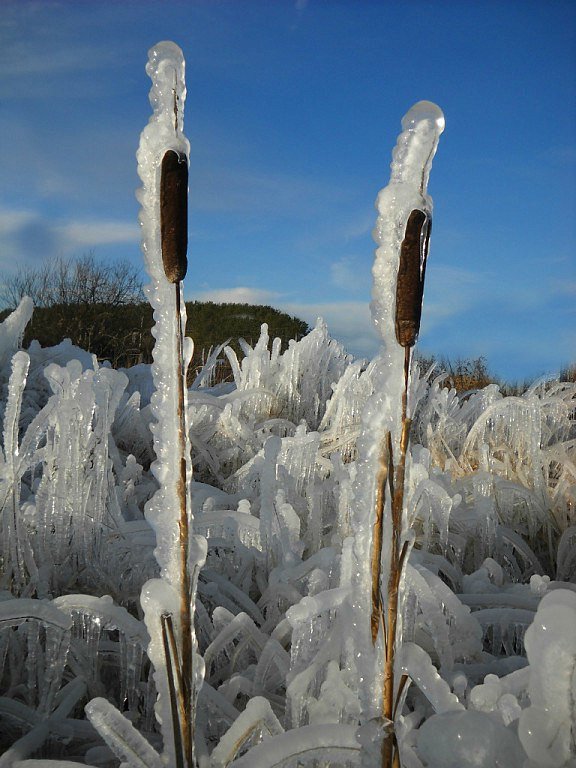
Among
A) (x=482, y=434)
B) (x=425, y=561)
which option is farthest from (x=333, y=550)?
(x=482, y=434)

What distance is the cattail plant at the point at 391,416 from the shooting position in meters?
0.56

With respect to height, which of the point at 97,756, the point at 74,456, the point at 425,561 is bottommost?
the point at 97,756

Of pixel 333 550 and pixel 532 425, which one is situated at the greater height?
pixel 532 425

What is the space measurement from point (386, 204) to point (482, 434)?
8.60ft

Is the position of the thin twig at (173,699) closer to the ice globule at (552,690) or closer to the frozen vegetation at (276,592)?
the frozen vegetation at (276,592)

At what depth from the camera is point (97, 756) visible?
933 millimetres

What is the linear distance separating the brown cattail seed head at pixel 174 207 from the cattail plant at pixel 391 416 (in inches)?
6.6

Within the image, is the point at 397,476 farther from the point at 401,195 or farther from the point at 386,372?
the point at 401,195

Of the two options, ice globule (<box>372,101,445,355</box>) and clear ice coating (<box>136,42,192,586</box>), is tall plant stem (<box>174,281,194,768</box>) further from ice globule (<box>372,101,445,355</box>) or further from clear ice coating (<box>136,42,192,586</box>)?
ice globule (<box>372,101,445,355</box>)

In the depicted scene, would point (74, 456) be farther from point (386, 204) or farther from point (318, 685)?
point (386, 204)

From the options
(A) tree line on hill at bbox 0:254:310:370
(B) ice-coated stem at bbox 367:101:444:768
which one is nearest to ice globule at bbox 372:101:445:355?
(B) ice-coated stem at bbox 367:101:444:768

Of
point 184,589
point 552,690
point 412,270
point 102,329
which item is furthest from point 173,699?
point 102,329

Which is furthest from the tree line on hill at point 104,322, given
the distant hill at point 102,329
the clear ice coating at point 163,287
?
the clear ice coating at point 163,287

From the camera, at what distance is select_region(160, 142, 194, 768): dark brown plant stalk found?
22.4 inches
